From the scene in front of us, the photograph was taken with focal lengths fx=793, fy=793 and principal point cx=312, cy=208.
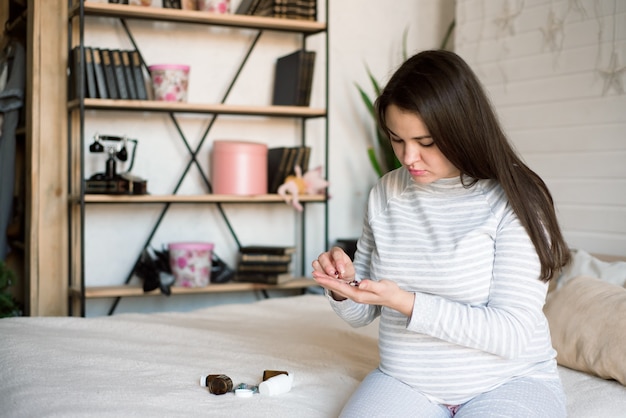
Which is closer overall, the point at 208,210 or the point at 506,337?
the point at 506,337

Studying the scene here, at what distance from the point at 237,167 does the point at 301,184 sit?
298mm

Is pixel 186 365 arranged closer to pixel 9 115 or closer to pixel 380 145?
pixel 9 115

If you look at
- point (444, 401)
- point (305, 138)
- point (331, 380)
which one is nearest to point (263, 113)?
point (305, 138)

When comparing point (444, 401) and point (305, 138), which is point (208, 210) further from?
point (444, 401)

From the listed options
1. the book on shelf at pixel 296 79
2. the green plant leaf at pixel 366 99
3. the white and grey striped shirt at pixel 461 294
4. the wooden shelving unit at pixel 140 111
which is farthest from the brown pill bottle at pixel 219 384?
the green plant leaf at pixel 366 99

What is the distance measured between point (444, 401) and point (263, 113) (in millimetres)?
2174

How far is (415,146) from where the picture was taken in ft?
4.80

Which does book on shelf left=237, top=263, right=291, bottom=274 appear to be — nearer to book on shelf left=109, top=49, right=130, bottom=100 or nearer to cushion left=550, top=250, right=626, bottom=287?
book on shelf left=109, top=49, right=130, bottom=100

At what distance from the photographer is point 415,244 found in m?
1.56

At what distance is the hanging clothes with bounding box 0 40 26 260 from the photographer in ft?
11.1

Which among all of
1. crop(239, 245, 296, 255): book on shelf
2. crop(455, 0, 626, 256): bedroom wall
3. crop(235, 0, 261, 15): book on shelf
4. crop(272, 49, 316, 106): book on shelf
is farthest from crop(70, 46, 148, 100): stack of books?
crop(455, 0, 626, 256): bedroom wall

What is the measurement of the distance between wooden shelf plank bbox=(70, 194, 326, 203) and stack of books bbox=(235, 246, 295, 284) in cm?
22

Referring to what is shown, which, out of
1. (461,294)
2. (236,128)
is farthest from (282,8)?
(461,294)

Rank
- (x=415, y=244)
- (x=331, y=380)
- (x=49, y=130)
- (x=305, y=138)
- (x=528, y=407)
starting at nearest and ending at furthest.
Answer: (x=528, y=407)
(x=415, y=244)
(x=331, y=380)
(x=49, y=130)
(x=305, y=138)
